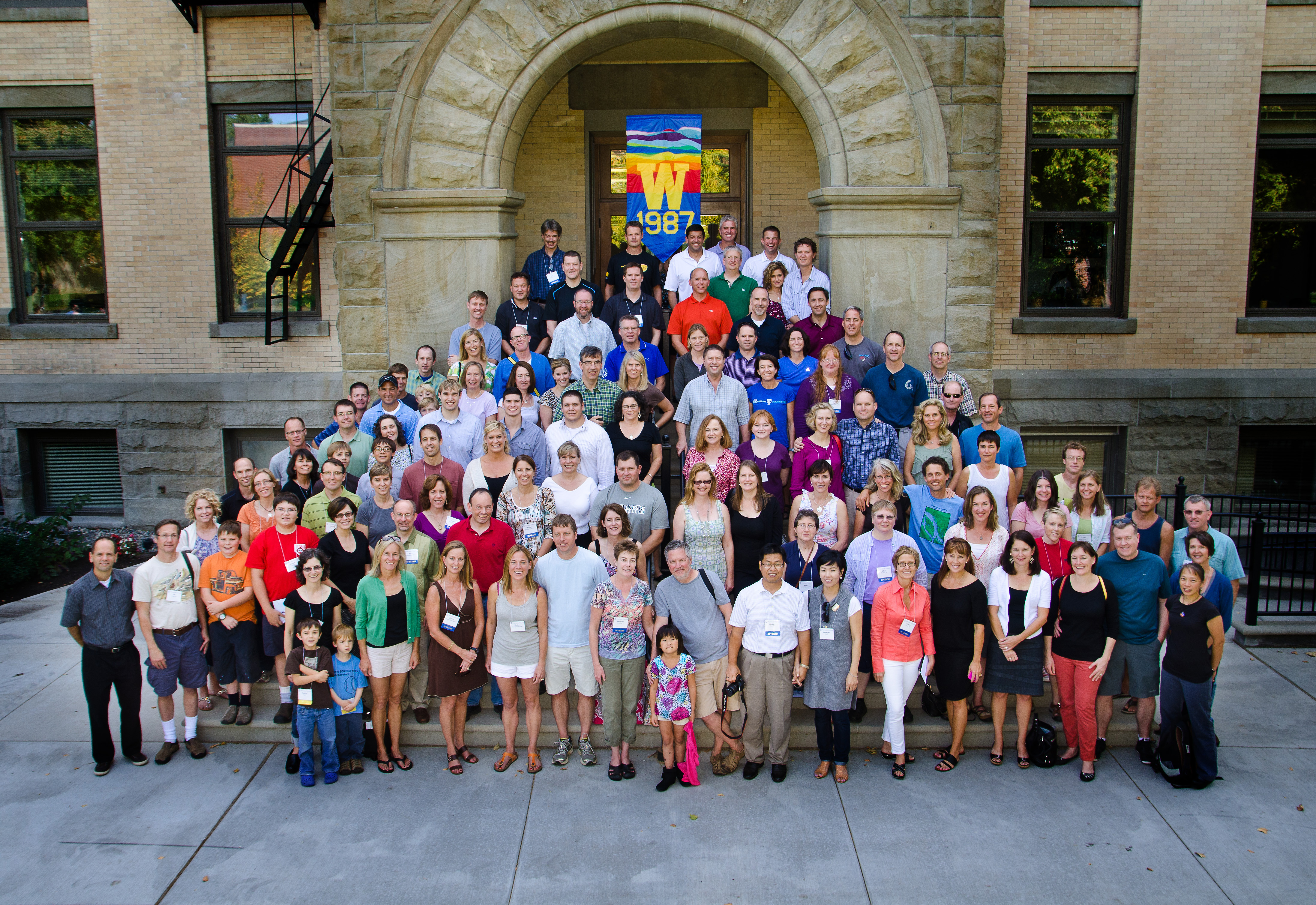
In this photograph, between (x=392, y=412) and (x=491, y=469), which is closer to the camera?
(x=491, y=469)

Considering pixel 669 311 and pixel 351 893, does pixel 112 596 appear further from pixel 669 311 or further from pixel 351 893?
pixel 669 311

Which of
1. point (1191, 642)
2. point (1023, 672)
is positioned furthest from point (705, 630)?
point (1191, 642)

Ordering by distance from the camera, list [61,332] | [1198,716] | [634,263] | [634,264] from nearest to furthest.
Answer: [1198,716] → [634,264] → [634,263] → [61,332]

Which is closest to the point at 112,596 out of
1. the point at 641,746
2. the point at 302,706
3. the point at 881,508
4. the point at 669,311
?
the point at 302,706

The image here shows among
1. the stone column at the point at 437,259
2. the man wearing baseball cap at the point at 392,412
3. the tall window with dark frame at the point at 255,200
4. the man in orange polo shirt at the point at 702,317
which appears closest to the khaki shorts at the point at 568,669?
the man wearing baseball cap at the point at 392,412

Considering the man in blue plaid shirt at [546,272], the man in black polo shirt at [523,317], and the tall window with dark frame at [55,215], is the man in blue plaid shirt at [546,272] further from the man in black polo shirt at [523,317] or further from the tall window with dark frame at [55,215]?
the tall window with dark frame at [55,215]

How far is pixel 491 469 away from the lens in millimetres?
7922

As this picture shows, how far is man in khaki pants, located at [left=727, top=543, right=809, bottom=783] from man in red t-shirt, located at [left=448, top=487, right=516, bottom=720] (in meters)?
1.82

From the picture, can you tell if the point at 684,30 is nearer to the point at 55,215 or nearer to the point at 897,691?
the point at 897,691

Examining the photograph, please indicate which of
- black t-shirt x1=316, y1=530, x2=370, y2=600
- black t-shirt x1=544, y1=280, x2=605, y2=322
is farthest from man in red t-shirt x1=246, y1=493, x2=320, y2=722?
black t-shirt x1=544, y1=280, x2=605, y2=322

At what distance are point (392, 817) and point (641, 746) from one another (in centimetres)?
191

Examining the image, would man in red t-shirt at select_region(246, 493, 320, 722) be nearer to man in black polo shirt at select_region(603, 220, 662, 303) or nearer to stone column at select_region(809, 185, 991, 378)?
man in black polo shirt at select_region(603, 220, 662, 303)

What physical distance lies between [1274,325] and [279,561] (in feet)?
40.2

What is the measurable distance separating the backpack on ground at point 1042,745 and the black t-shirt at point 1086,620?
0.56m
